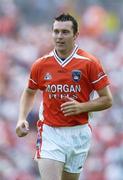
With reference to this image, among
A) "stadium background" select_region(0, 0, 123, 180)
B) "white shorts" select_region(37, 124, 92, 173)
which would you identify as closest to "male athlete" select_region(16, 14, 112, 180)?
"white shorts" select_region(37, 124, 92, 173)

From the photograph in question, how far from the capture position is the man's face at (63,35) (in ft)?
20.3

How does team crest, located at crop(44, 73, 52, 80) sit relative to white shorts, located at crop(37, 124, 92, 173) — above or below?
above

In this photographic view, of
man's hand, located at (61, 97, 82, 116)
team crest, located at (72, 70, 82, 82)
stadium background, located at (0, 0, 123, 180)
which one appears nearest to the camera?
man's hand, located at (61, 97, 82, 116)

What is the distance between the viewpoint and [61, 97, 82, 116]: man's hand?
19.9 ft

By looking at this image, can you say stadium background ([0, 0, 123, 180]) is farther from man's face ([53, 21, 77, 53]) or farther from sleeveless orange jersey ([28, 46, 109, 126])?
man's face ([53, 21, 77, 53])

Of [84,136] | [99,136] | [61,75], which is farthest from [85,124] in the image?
[99,136]

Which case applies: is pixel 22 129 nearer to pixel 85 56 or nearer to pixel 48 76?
pixel 48 76

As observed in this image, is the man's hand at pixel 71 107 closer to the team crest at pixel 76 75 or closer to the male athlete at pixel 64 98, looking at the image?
the male athlete at pixel 64 98

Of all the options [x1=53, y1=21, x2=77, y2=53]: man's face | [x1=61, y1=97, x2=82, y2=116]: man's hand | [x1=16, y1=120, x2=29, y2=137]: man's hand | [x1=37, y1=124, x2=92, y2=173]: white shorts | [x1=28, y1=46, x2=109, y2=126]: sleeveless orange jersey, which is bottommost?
[x1=37, y1=124, x2=92, y2=173]: white shorts

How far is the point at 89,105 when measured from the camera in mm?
6180

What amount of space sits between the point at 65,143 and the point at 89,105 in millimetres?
387

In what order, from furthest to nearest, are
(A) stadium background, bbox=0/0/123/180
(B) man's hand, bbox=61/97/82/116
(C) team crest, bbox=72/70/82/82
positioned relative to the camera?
1. (A) stadium background, bbox=0/0/123/180
2. (C) team crest, bbox=72/70/82/82
3. (B) man's hand, bbox=61/97/82/116

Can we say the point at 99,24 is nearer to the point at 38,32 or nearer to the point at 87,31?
the point at 87,31

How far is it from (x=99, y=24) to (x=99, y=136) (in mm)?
1564
